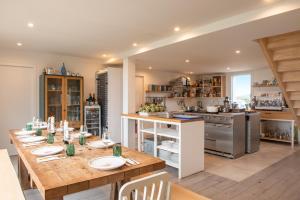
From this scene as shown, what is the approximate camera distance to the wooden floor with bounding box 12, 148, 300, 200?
2.66 meters

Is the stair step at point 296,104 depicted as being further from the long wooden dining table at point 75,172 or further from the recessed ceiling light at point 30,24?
the recessed ceiling light at point 30,24

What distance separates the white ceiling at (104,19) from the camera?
2.39 meters

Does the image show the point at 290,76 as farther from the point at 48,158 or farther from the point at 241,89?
the point at 241,89

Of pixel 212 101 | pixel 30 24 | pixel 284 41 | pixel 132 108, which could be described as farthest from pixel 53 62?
pixel 212 101

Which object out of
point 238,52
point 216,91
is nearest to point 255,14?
point 238,52

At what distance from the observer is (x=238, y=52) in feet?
14.3

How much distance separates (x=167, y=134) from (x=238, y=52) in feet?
7.86

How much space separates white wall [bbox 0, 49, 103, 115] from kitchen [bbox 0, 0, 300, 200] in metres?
0.02

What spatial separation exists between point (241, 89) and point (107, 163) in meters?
6.76

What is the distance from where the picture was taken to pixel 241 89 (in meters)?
7.29

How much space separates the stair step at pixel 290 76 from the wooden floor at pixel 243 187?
1549 mm

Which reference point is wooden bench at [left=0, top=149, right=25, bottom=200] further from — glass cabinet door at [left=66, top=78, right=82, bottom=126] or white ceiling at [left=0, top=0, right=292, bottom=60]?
glass cabinet door at [left=66, top=78, right=82, bottom=126]

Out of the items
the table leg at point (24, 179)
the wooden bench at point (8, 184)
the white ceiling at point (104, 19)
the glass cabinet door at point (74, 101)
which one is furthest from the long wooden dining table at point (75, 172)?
the glass cabinet door at point (74, 101)

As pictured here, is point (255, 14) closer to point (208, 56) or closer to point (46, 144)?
point (208, 56)
